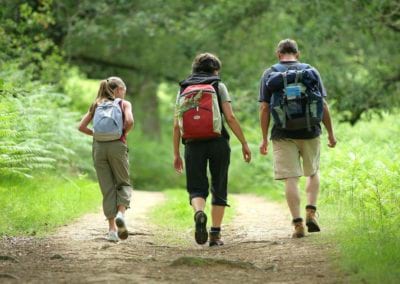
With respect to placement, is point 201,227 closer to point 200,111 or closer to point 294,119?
point 200,111

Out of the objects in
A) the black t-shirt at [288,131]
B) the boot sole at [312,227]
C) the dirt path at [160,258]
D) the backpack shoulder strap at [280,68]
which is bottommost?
the dirt path at [160,258]

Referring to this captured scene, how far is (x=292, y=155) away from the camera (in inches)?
334

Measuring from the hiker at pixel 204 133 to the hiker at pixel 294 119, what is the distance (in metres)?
0.43

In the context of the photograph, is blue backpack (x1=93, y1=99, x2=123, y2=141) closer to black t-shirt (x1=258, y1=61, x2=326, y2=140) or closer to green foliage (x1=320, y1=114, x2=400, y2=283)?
black t-shirt (x1=258, y1=61, x2=326, y2=140)

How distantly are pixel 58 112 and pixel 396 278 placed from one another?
12.1 m

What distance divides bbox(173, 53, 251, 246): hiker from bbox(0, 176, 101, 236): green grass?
6.86 feet

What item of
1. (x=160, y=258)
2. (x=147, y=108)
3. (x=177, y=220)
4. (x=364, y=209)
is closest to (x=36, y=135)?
(x=177, y=220)

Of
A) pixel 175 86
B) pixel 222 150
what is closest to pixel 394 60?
pixel 175 86

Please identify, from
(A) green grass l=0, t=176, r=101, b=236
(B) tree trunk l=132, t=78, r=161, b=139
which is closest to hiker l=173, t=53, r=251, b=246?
(A) green grass l=0, t=176, r=101, b=236

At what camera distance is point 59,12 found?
21.5m

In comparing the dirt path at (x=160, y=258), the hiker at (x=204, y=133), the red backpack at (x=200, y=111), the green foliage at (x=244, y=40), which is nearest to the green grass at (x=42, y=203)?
the dirt path at (x=160, y=258)

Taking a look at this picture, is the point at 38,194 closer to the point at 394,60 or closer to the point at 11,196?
the point at 11,196

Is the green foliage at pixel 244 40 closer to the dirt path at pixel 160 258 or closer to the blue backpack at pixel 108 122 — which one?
the dirt path at pixel 160 258

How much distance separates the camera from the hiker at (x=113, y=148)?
827cm
